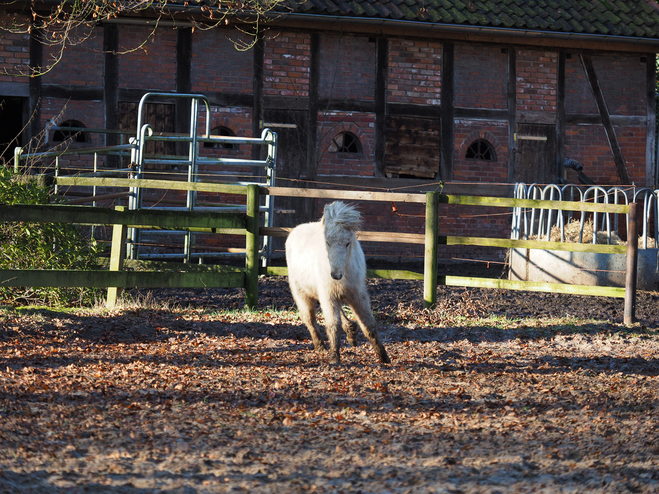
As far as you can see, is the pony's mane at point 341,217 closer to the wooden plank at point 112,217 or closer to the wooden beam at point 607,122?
the wooden plank at point 112,217

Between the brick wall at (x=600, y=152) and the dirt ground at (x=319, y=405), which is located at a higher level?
the brick wall at (x=600, y=152)

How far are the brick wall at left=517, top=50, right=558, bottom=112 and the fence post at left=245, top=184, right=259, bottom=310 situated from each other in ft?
27.1

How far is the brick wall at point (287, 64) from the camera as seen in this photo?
13.9m

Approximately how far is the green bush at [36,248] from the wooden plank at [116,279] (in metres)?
1.10

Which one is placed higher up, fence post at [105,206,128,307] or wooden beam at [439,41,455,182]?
wooden beam at [439,41,455,182]

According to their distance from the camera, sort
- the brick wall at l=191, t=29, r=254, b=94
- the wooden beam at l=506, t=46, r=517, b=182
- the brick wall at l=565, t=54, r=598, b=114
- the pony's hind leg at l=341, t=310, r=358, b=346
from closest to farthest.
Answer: the pony's hind leg at l=341, t=310, r=358, b=346
the brick wall at l=191, t=29, r=254, b=94
the wooden beam at l=506, t=46, r=517, b=182
the brick wall at l=565, t=54, r=598, b=114

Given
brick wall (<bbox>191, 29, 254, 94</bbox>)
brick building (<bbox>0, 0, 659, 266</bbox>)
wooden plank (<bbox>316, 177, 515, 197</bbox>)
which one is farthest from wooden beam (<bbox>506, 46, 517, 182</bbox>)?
brick wall (<bbox>191, 29, 254, 94</bbox>)

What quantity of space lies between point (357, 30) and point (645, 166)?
657cm

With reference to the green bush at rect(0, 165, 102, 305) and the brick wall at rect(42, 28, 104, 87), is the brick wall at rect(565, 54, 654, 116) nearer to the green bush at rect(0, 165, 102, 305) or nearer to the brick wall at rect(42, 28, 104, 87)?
the brick wall at rect(42, 28, 104, 87)

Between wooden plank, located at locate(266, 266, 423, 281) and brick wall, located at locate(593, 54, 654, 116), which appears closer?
wooden plank, located at locate(266, 266, 423, 281)

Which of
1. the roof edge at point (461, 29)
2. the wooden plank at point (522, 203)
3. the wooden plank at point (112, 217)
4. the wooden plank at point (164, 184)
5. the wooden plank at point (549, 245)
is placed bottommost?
the wooden plank at point (549, 245)

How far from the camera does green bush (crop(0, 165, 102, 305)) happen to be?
26.9 ft

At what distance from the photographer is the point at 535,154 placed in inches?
590

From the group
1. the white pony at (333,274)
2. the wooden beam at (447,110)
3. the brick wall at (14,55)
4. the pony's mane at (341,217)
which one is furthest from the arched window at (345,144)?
the pony's mane at (341,217)
